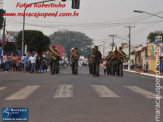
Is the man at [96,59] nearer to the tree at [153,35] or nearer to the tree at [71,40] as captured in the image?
the tree at [153,35]

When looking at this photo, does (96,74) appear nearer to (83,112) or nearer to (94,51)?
(94,51)

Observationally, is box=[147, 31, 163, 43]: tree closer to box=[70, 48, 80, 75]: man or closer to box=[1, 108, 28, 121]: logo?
box=[70, 48, 80, 75]: man

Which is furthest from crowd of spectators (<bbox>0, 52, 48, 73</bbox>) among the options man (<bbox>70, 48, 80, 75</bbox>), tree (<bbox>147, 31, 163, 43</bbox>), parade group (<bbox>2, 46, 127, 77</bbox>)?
tree (<bbox>147, 31, 163, 43</bbox>)

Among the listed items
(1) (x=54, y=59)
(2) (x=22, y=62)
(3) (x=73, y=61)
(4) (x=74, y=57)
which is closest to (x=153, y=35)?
(2) (x=22, y=62)

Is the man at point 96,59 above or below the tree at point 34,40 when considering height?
below

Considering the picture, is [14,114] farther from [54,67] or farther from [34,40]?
[34,40]

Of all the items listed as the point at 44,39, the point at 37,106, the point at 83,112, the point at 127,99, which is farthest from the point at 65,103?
the point at 44,39

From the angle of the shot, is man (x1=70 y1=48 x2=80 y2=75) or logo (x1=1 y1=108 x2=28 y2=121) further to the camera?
man (x1=70 y1=48 x2=80 y2=75)

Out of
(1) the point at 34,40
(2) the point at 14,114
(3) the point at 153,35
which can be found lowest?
(2) the point at 14,114

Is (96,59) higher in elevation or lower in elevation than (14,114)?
higher

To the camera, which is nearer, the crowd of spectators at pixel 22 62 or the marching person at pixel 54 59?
the marching person at pixel 54 59

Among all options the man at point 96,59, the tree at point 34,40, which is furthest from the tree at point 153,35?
the man at point 96,59

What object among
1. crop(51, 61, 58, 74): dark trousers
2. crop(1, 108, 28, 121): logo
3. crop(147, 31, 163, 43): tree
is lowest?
crop(1, 108, 28, 121): logo

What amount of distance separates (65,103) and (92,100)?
0.89 meters
